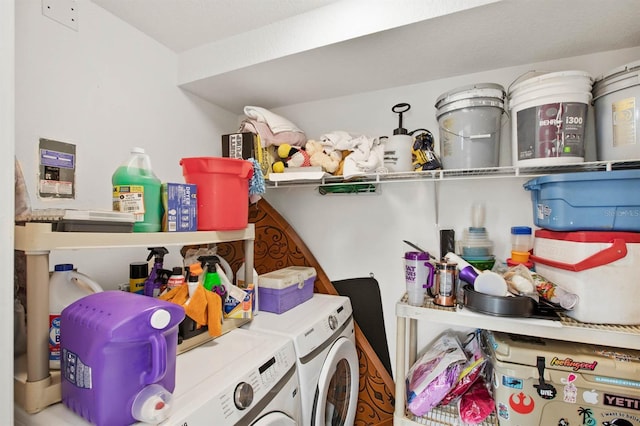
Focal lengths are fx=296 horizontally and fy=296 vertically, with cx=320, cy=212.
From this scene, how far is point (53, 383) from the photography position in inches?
30.6

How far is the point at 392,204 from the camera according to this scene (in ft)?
5.97

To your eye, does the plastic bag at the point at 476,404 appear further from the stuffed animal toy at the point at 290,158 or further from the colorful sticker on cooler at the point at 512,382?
the stuffed animal toy at the point at 290,158

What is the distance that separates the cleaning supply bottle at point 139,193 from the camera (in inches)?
38.9

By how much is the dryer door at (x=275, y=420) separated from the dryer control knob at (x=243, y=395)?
0.07 m

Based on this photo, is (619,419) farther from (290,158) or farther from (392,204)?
(290,158)

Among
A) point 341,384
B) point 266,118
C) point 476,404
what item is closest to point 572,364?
point 476,404

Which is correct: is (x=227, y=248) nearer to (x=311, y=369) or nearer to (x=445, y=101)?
(x=311, y=369)

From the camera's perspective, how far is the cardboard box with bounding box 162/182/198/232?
1.05 meters

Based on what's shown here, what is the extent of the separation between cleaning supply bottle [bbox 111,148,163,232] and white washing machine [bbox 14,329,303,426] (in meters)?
0.50

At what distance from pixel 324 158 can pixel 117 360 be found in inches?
49.0

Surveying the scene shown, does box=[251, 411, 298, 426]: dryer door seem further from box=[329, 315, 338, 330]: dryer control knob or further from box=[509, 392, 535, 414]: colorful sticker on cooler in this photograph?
box=[509, 392, 535, 414]: colorful sticker on cooler

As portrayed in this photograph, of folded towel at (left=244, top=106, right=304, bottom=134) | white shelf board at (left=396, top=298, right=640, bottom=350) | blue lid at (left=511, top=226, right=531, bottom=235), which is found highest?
folded towel at (left=244, top=106, right=304, bottom=134)

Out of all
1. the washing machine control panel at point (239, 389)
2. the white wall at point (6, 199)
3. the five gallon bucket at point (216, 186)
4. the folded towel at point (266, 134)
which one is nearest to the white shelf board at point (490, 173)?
the folded towel at point (266, 134)

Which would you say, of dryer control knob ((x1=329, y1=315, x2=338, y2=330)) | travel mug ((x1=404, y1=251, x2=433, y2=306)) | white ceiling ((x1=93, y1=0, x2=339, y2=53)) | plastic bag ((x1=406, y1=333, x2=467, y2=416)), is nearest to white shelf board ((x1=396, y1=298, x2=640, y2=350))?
travel mug ((x1=404, y1=251, x2=433, y2=306))
